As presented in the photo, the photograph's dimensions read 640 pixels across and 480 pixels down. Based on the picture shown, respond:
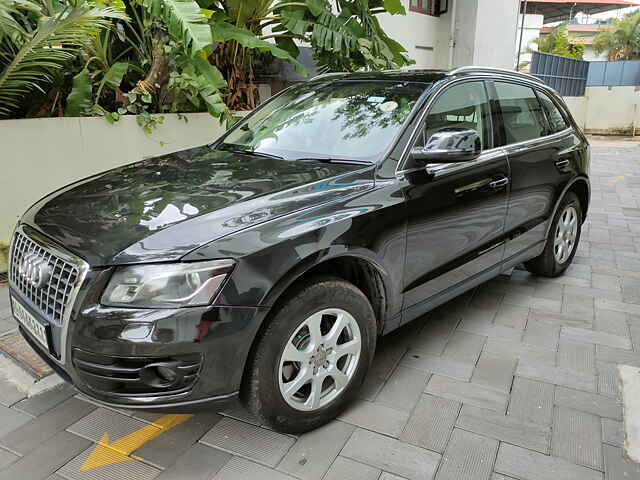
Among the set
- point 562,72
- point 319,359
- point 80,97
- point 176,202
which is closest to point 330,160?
point 176,202

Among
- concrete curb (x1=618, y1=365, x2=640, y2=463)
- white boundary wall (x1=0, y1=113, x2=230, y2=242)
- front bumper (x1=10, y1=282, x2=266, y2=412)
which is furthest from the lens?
white boundary wall (x1=0, y1=113, x2=230, y2=242)

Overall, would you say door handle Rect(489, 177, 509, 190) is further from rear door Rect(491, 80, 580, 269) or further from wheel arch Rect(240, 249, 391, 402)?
wheel arch Rect(240, 249, 391, 402)

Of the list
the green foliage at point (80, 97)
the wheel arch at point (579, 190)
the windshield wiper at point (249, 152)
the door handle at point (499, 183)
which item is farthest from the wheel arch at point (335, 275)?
the green foliage at point (80, 97)

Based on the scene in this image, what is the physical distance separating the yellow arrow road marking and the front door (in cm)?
140

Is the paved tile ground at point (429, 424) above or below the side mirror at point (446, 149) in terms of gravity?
below

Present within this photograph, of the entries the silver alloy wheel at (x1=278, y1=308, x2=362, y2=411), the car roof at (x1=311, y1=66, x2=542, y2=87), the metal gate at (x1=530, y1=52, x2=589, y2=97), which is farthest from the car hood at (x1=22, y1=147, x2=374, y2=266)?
the metal gate at (x1=530, y1=52, x2=589, y2=97)

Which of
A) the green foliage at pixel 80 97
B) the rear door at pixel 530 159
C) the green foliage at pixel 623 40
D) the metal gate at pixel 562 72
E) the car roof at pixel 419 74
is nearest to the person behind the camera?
the car roof at pixel 419 74

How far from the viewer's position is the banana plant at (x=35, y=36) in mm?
4180

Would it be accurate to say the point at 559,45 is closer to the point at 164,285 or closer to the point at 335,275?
the point at 335,275

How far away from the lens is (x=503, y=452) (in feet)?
8.06

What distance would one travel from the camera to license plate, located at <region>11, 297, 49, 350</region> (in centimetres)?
227

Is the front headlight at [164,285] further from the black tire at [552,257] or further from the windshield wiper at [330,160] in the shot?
the black tire at [552,257]

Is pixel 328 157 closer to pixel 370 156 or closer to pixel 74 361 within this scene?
pixel 370 156

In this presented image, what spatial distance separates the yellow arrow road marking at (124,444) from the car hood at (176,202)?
0.96 meters
